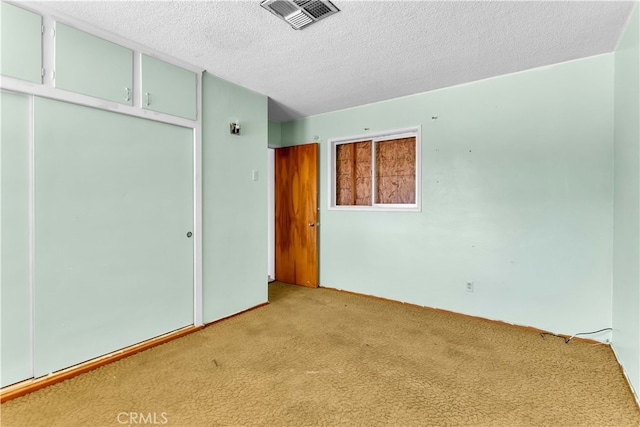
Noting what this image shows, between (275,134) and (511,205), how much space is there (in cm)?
329

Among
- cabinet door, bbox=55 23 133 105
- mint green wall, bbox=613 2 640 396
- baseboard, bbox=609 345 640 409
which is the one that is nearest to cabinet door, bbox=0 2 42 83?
cabinet door, bbox=55 23 133 105

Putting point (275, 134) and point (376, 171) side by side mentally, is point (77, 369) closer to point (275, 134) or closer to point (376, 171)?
point (376, 171)

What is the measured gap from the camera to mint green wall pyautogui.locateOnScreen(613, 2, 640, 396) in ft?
6.19

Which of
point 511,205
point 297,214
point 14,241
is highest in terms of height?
point 511,205

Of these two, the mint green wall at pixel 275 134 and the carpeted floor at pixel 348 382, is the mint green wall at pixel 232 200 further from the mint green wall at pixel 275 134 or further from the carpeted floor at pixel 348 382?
the mint green wall at pixel 275 134

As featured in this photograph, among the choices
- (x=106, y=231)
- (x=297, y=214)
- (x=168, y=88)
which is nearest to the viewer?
(x=106, y=231)

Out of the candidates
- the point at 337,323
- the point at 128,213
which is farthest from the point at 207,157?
the point at 337,323

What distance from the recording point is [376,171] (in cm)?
400

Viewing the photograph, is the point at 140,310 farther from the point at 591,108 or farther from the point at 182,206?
the point at 591,108

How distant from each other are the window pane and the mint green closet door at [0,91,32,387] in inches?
132

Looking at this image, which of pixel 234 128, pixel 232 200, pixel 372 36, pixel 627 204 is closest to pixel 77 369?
pixel 232 200

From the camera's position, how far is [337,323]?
3074 millimetres

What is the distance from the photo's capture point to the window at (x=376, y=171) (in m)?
3.70

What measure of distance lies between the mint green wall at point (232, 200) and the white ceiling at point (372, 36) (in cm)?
34
